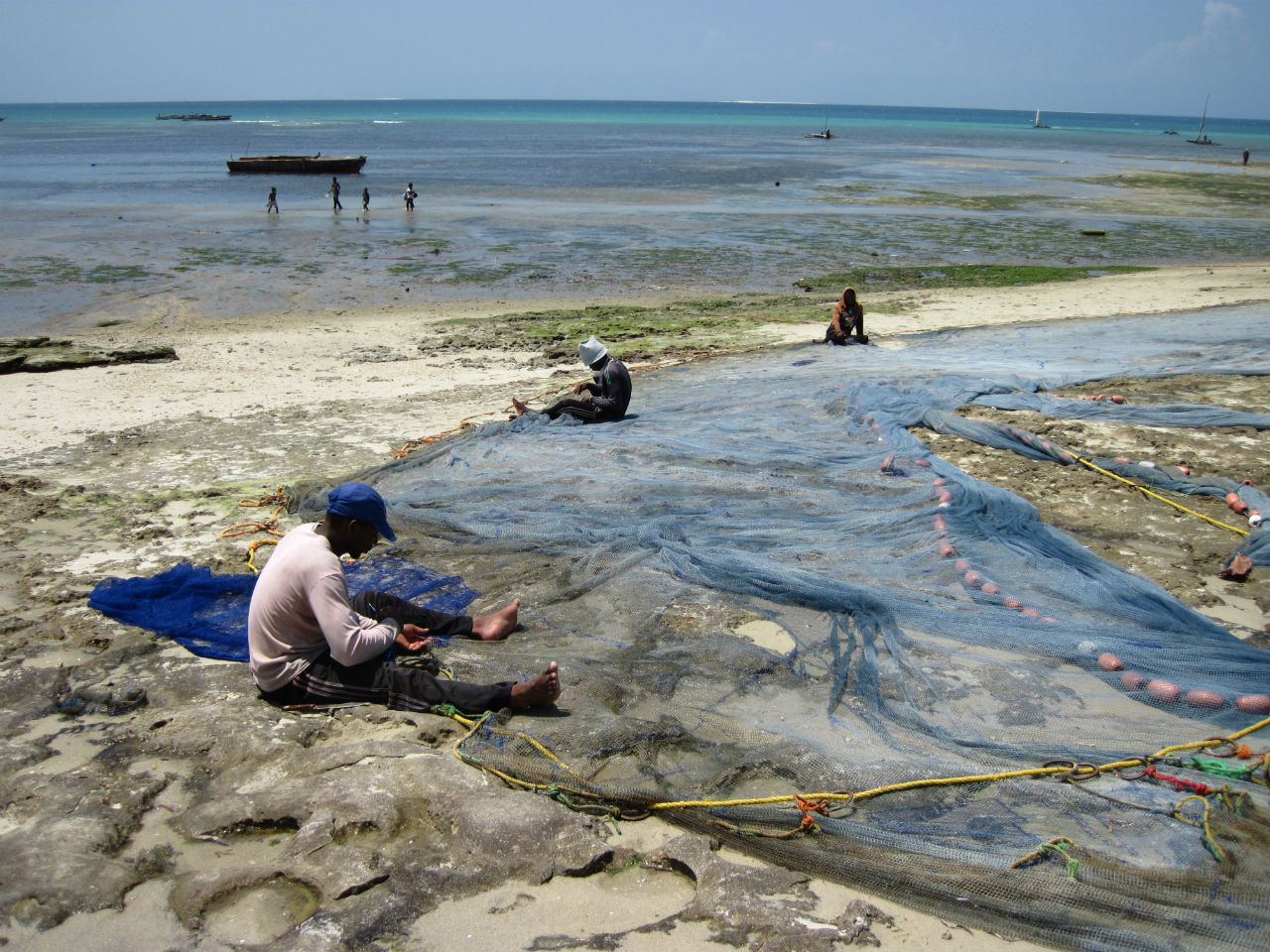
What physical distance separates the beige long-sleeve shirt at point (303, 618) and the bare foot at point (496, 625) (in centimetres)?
49

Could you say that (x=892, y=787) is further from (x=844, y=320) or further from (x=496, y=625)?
(x=844, y=320)

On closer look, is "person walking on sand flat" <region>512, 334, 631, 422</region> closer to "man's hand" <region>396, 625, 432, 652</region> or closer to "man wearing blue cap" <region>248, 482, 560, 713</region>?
"man's hand" <region>396, 625, 432, 652</region>

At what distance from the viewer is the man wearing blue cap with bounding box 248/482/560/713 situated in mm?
3506

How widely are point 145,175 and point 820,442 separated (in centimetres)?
4269

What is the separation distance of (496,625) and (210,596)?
157 centimetres

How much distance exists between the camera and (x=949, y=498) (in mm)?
5312

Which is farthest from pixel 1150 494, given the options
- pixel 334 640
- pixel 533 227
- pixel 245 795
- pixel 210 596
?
pixel 533 227

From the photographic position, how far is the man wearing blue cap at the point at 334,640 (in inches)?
138

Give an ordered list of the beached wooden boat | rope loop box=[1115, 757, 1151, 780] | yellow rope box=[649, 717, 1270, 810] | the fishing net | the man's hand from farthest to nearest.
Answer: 1. the beached wooden boat
2. the man's hand
3. rope loop box=[1115, 757, 1151, 780]
4. yellow rope box=[649, 717, 1270, 810]
5. the fishing net

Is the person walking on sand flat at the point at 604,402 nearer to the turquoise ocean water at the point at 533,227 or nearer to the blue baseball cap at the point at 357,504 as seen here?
the blue baseball cap at the point at 357,504

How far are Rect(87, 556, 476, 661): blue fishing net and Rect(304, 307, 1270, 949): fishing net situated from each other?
0.72 ft

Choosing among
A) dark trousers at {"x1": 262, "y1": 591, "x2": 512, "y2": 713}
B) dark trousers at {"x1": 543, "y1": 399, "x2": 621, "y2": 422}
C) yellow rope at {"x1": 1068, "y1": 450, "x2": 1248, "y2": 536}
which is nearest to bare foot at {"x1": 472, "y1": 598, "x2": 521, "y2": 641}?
dark trousers at {"x1": 262, "y1": 591, "x2": 512, "y2": 713}

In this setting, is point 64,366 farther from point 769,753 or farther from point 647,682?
point 769,753

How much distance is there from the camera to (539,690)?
350 cm
